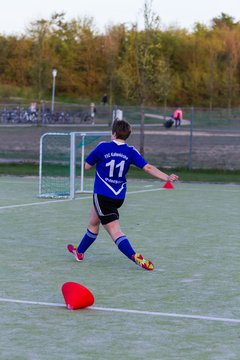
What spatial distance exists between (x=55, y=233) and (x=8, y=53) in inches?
3295

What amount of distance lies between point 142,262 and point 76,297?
84.5 inches

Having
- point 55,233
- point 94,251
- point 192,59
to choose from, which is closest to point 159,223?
point 55,233

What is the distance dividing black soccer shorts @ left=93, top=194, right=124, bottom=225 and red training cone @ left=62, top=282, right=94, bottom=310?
204cm

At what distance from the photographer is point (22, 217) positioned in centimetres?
1489

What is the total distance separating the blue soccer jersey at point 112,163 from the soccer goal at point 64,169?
7.61m

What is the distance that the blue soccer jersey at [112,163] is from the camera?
9.78m

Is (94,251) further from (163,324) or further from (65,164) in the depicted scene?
(65,164)

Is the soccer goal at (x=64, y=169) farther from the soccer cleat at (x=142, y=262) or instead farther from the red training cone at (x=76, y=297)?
the red training cone at (x=76, y=297)

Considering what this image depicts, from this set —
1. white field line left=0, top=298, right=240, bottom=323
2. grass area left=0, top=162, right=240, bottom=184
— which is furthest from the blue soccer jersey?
grass area left=0, top=162, right=240, bottom=184

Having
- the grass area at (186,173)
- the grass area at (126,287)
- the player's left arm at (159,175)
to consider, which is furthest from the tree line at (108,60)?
the player's left arm at (159,175)

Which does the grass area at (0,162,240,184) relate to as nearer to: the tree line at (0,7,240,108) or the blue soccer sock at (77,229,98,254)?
the blue soccer sock at (77,229,98,254)

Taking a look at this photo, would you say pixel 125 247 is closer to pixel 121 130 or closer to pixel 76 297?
pixel 121 130

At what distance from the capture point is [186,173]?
25.8m

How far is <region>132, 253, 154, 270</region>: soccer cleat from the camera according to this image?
977cm
